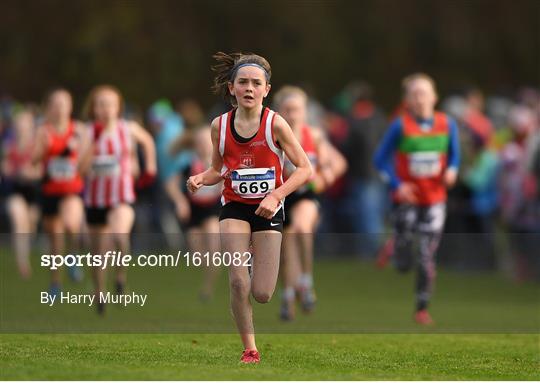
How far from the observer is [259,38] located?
35.8 meters

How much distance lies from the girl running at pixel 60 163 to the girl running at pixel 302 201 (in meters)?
2.83

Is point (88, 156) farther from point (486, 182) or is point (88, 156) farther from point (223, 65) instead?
point (486, 182)

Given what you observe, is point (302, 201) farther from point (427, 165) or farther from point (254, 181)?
point (254, 181)

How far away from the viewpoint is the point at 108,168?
1997cm

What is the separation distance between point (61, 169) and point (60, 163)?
0.28ft

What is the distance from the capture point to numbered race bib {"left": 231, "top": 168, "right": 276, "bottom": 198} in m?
13.8

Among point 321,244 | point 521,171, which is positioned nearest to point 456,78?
point 321,244

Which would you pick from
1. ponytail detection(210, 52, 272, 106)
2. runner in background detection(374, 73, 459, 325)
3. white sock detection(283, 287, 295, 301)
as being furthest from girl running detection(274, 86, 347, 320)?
ponytail detection(210, 52, 272, 106)

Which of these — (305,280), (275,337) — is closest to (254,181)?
(275,337)

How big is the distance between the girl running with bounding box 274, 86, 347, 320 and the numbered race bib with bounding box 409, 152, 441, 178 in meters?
1.12

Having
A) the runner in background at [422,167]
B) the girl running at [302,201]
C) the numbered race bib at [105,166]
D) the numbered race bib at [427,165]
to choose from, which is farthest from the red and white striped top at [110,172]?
the numbered race bib at [427,165]

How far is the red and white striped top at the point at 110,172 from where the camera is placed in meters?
19.9

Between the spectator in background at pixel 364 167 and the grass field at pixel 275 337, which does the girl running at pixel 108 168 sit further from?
the spectator in background at pixel 364 167

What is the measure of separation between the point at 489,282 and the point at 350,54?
48.2ft
